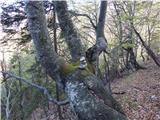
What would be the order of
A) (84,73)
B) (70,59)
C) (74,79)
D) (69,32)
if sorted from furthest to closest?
(70,59) → (69,32) → (84,73) → (74,79)

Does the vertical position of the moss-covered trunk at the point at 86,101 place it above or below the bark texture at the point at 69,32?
below

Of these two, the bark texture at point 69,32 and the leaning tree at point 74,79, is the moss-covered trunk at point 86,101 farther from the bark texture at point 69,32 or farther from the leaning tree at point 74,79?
the bark texture at point 69,32

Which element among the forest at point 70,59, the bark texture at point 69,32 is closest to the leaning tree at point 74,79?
the forest at point 70,59

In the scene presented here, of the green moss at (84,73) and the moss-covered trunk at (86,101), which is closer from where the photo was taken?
the moss-covered trunk at (86,101)

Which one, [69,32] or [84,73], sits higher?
[69,32]

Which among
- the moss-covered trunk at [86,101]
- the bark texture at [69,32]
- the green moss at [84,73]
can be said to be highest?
the bark texture at [69,32]

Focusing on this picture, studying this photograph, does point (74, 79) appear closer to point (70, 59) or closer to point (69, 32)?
point (69, 32)

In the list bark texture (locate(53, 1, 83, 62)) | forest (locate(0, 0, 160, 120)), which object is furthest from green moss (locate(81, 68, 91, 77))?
bark texture (locate(53, 1, 83, 62))

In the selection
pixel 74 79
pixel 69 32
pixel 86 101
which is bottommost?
pixel 86 101

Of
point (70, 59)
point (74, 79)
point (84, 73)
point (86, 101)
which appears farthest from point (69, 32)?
point (70, 59)

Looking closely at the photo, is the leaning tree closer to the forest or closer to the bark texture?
the forest

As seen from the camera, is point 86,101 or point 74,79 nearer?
point 86,101

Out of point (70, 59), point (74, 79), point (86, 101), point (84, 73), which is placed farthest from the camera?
point (70, 59)

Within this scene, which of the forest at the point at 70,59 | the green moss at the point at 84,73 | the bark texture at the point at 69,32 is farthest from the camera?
the bark texture at the point at 69,32
